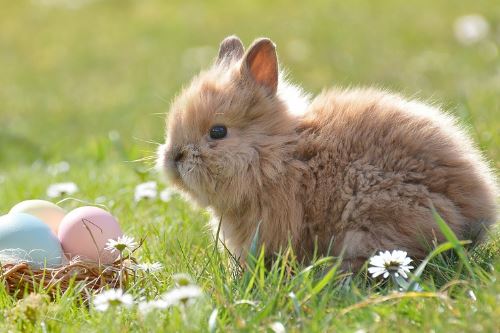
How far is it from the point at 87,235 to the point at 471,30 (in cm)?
850

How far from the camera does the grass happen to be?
268 centimetres

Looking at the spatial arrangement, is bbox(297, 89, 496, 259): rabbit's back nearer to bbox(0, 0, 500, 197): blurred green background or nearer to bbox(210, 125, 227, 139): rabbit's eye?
bbox(210, 125, 227, 139): rabbit's eye

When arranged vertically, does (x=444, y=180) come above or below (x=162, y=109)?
above

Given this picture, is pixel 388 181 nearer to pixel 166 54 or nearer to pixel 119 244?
pixel 119 244

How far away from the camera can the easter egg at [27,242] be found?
11.0 feet

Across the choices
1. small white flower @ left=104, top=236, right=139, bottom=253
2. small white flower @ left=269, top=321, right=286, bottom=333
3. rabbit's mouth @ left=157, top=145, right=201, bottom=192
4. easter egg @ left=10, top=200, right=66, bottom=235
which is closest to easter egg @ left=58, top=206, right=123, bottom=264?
small white flower @ left=104, top=236, right=139, bottom=253

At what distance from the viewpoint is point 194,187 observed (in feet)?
11.6

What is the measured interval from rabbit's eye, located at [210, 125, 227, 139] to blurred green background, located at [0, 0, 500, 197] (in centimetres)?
341

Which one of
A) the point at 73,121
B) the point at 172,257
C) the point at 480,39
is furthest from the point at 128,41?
the point at 172,257

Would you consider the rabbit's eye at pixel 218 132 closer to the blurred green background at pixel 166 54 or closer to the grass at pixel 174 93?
the grass at pixel 174 93

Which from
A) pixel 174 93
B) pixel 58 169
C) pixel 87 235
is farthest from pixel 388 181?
pixel 174 93

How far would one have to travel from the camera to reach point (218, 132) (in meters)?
3.55

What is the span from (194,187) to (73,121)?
20.5 ft

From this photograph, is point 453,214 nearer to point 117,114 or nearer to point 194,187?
point 194,187
